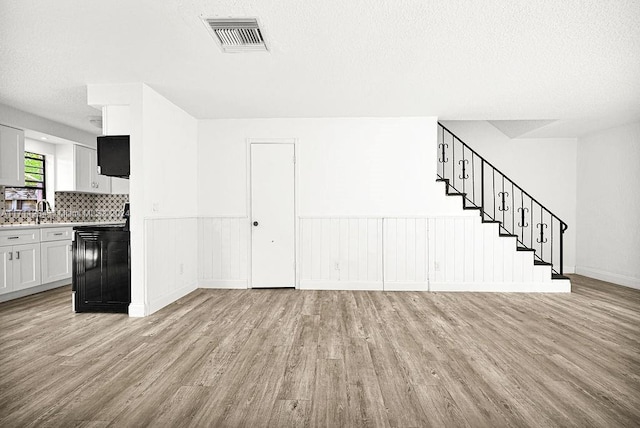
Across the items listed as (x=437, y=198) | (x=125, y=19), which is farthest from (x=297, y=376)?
(x=437, y=198)

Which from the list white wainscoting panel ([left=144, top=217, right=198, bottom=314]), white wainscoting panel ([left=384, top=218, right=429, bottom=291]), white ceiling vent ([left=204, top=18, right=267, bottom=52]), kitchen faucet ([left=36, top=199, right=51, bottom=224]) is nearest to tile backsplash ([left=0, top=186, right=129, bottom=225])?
kitchen faucet ([left=36, top=199, right=51, bottom=224])

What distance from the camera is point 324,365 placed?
2.67 meters

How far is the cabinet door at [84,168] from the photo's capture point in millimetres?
6160

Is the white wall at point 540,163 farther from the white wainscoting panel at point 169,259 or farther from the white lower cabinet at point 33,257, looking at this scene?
the white lower cabinet at point 33,257

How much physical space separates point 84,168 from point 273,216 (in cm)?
372

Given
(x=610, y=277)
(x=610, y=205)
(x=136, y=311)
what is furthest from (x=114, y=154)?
(x=610, y=277)

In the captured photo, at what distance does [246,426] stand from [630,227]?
685 centimetres

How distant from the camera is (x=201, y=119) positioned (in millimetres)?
5605

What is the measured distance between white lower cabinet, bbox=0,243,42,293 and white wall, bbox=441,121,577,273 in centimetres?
736

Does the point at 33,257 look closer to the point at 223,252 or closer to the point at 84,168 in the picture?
the point at 84,168

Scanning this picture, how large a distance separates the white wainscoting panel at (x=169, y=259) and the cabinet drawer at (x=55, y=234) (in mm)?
2091

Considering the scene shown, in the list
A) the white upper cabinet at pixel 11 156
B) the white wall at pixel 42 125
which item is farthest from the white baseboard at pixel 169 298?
the white wall at pixel 42 125

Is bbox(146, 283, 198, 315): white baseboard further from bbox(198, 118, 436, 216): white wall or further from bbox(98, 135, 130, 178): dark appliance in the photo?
bbox(98, 135, 130, 178): dark appliance

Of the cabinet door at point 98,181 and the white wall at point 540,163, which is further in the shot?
the white wall at point 540,163
